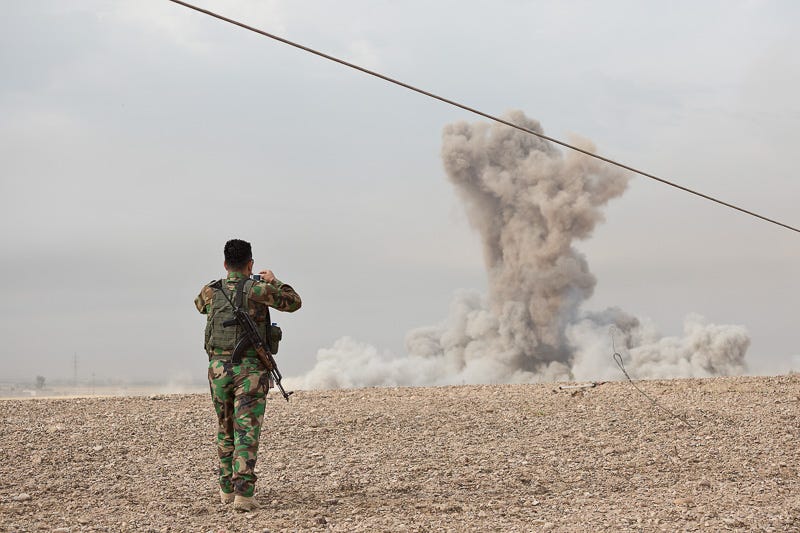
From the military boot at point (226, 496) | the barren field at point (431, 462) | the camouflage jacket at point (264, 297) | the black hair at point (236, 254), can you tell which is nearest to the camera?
the barren field at point (431, 462)

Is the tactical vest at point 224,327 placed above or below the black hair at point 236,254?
below

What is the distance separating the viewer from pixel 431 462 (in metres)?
10.1

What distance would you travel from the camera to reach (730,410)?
1348 cm

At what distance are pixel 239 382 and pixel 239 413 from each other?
266 millimetres

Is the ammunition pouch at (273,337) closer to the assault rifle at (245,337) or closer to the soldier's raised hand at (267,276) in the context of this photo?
the assault rifle at (245,337)

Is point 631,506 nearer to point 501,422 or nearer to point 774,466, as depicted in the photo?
point 774,466

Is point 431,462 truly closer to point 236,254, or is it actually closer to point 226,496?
point 226,496

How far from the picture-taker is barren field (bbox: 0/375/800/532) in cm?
766

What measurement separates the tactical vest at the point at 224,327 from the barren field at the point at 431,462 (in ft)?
4.74

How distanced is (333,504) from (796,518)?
401 centimetres

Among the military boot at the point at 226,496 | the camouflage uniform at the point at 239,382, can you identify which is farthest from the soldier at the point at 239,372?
the military boot at the point at 226,496

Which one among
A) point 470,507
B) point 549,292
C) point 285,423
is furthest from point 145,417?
point 549,292

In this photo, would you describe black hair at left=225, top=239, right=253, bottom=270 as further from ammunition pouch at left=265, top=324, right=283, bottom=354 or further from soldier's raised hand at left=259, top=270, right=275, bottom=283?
ammunition pouch at left=265, top=324, right=283, bottom=354

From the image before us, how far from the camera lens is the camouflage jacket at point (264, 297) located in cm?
777
